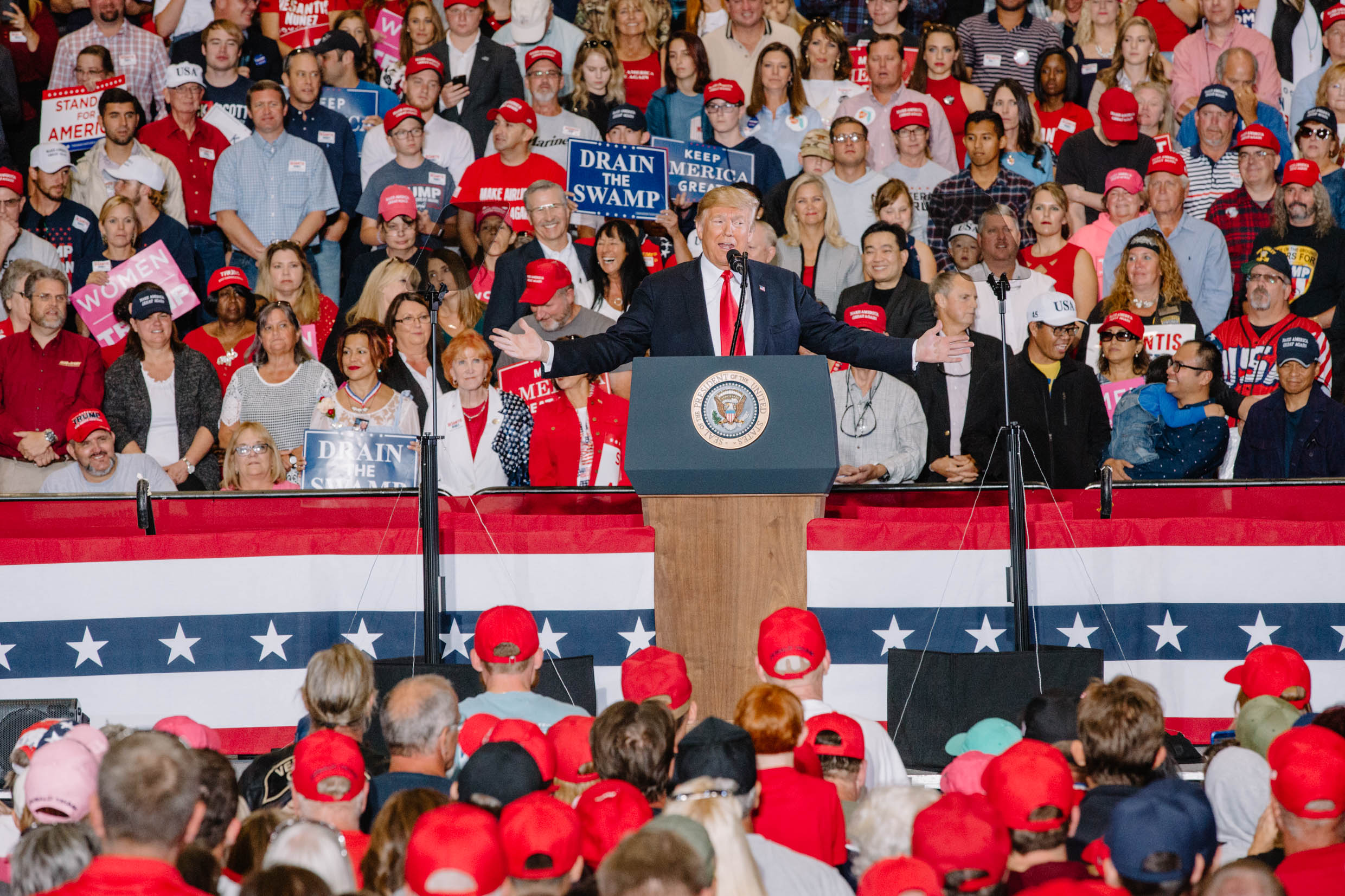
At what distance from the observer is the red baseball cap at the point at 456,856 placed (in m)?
3.06

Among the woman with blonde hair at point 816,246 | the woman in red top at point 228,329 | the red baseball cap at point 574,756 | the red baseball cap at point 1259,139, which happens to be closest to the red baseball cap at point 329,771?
the red baseball cap at point 574,756

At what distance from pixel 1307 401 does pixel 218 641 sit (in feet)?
17.9

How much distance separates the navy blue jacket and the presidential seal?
3229 millimetres

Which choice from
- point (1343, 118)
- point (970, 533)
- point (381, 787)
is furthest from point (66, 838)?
point (1343, 118)

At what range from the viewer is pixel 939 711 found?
6.32 meters

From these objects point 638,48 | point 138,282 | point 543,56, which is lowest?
point 138,282

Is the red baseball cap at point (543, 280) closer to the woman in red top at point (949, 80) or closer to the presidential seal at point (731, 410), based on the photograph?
the presidential seal at point (731, 410)

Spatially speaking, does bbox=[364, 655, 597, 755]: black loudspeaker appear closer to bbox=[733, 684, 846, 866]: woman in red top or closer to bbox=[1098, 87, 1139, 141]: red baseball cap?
bbox=[733, 684, 846, 866]: woman in red top

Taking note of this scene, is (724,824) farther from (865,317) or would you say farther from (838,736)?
(865,317)

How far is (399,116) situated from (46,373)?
10.1 feet

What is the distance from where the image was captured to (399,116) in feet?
36.3

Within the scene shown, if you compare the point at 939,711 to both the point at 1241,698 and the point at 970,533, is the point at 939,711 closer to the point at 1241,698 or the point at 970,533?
the point at 970,533


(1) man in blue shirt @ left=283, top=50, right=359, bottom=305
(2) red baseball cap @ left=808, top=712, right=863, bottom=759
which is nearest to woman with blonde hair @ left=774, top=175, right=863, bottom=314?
(1) man in blue shirt @ left=283, top=50, right=359, bottom=305

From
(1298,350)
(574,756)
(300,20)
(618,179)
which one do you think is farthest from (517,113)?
(574,756)
